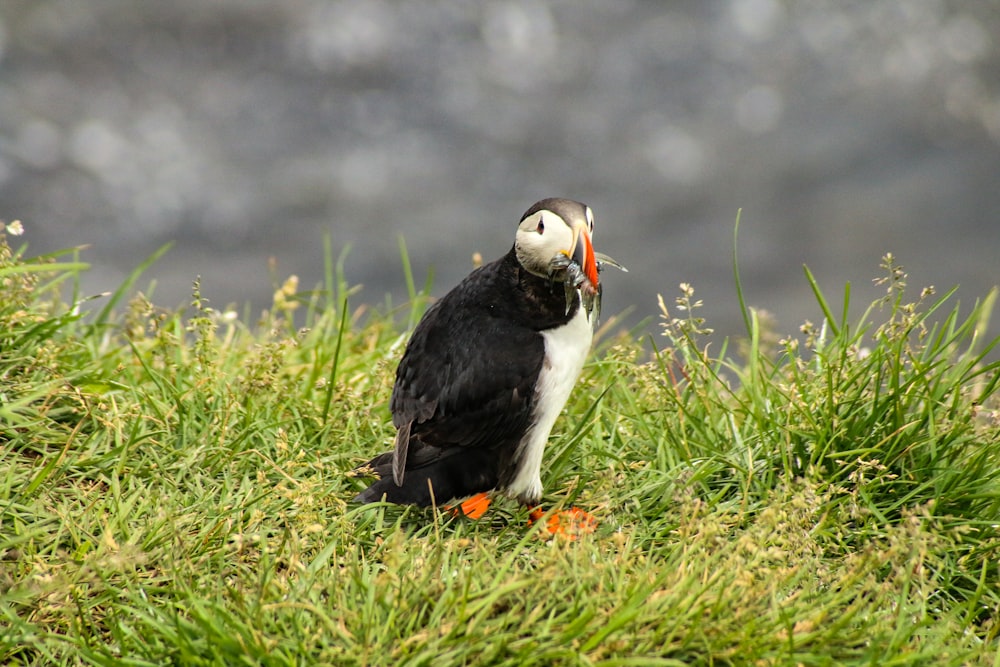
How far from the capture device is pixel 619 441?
3.97 m

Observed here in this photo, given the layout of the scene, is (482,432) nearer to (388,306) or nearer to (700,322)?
(700,322)

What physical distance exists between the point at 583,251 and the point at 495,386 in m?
0.56

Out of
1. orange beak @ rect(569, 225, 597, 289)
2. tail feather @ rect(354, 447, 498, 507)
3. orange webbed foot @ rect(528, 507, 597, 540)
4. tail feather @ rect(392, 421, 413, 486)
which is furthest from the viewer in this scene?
tail feather @ rect(354, 447, 498, 507)

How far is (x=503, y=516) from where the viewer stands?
360cm

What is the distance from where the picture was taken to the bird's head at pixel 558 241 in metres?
3.15

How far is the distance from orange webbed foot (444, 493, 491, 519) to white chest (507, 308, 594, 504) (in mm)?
131

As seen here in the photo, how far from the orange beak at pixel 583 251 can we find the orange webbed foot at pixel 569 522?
75cm

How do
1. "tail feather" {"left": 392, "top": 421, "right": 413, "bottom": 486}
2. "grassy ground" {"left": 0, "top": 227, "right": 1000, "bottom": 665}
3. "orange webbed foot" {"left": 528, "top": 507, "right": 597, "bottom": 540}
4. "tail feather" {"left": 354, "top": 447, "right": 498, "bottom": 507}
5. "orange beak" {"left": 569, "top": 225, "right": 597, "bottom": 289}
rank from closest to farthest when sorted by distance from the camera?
"grassy ground" {"left": 0, "top": 227, "right": 1000, "bottom": 665} → "orange webbed foot" {"left": 528, "top": 507, "right": 597, "bottom": 540} → "orange beak" {"left": 569, "top": 225, "right": 597, "bottom": 289} → "tail feather" {"left": 392, "top": 421, "right": 413, "bottom": 486} → "tail feather" {"left": 354, "top": 447, "right": 498, "bottom": 507}

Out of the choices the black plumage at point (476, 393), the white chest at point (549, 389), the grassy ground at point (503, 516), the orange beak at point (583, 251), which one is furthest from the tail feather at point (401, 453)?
the orange beak at point (583, 251)

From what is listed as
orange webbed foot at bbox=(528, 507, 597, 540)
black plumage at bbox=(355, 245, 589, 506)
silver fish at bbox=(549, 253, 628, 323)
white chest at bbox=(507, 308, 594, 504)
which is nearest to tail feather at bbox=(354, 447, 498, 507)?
black plumage at bbox=(355, 245, 589, 506)

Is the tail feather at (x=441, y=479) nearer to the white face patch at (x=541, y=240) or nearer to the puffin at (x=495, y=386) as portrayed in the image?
the puffin at (x=495, y=386)

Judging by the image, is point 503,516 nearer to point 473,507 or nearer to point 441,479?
point 473,507

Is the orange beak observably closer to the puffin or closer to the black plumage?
the puffin

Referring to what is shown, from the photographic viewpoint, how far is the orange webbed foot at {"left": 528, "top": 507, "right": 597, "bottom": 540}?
293 cm
